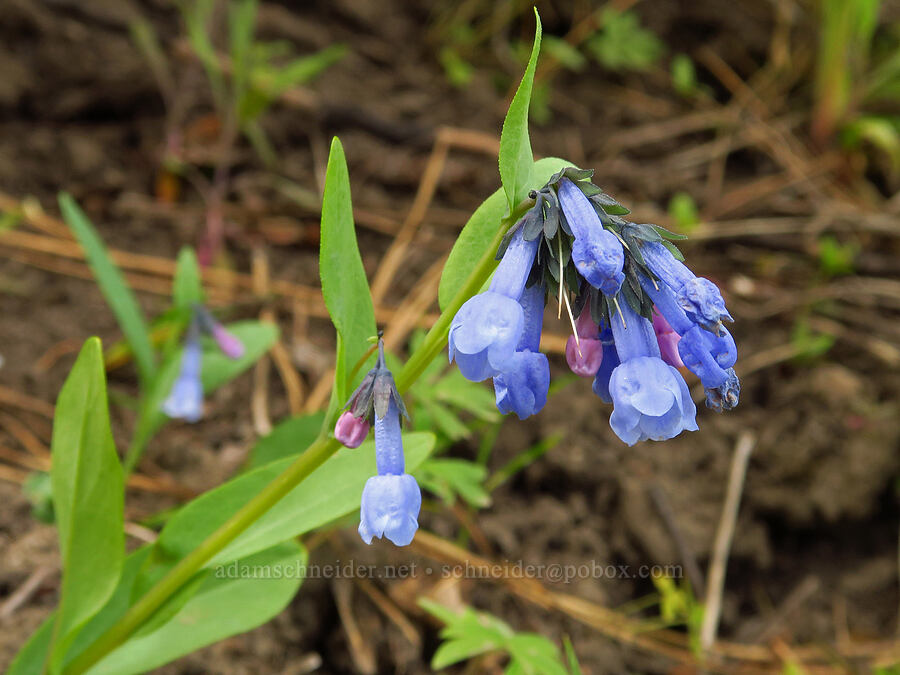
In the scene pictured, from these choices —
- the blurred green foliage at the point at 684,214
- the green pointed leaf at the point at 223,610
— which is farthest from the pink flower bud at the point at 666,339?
the blurred green foliage at the point at 684,214

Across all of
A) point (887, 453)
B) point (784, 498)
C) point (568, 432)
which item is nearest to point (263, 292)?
point (568, 432)

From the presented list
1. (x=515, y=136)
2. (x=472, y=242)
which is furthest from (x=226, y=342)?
(x=515, y=136)

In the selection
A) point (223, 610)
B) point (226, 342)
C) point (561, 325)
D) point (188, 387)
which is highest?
point (561, 325)

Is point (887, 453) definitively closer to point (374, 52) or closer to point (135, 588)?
point (135, 588)

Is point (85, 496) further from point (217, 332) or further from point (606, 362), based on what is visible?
point (217, 332)

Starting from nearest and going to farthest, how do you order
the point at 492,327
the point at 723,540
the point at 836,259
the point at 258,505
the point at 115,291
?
the point at 492,327, the point at 258,505, the point at 115,291, the point at 723,540, the point at 836,259

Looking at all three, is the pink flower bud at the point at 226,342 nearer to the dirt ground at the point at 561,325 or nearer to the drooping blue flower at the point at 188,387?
the drooping blue flower at the point at 188,387
